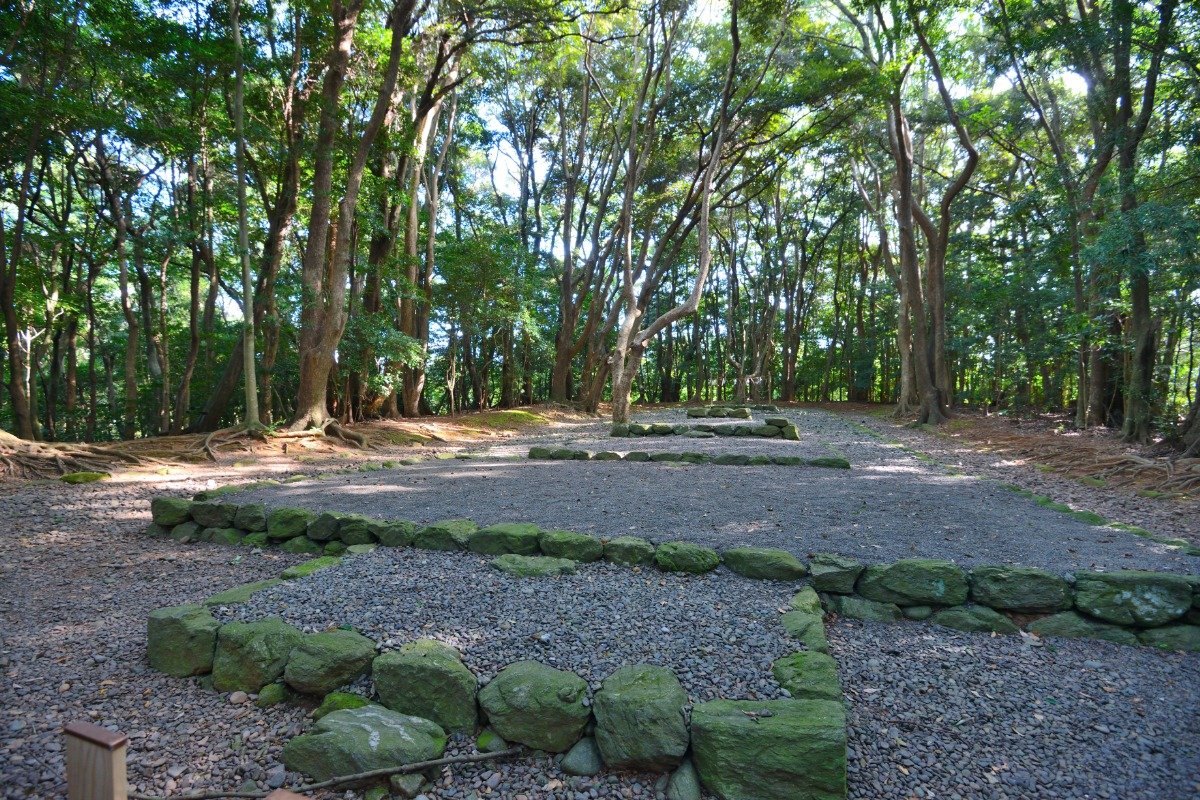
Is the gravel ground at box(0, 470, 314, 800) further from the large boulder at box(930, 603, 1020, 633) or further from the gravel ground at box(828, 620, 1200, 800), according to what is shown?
the large boulder at box(930, 603, 1020, 633)

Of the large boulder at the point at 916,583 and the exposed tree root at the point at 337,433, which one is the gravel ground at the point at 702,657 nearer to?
the large boulder at the point at 916,583

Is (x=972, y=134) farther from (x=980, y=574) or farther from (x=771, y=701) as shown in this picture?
(x=771, y=701)

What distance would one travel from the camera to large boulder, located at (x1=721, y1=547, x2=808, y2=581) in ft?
9.24

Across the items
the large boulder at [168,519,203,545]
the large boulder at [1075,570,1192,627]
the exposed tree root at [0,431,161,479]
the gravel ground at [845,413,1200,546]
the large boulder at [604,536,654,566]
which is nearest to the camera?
the large boulder at [1075,570,1192,627]

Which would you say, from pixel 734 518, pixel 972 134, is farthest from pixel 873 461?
pixel 972 134

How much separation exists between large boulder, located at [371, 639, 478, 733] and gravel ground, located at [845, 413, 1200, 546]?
11.7ft

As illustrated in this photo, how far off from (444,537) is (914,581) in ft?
8.27

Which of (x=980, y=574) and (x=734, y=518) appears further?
(x=734, y=518)

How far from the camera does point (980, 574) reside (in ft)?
8.78

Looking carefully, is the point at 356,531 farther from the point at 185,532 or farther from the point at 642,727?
the point at 642,727

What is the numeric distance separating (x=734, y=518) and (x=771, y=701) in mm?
2014

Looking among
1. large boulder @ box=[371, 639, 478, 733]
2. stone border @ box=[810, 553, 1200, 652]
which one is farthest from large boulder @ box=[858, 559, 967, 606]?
large boulder @ box=[371, 639, 478, 733]

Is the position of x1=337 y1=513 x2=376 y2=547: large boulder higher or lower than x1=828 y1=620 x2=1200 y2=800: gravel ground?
higher

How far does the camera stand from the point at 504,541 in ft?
Result: 10.6
